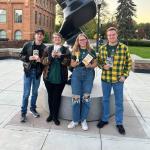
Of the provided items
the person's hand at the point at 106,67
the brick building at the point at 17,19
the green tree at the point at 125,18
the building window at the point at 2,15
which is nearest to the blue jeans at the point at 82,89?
the person's hand at the point at 106,67

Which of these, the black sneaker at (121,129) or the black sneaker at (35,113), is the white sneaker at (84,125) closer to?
the black sneaker at (121,129)

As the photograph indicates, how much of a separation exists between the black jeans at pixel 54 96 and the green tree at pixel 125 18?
57104 mm

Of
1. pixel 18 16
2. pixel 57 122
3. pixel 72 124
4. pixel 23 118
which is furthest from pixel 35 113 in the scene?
pixel 18 16

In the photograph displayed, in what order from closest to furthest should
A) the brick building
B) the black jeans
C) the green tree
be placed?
the black jeans
the brick building
the green tree

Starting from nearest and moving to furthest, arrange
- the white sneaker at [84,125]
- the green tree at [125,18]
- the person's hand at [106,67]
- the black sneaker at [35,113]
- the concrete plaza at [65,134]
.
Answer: the concrete plaza at [65,134] → the person's hand at [106,67] → the white sneaker at [84,125] → the black sneaker at [35,113] → the green tree at [125,18]

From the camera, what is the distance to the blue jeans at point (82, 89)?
5.76 m

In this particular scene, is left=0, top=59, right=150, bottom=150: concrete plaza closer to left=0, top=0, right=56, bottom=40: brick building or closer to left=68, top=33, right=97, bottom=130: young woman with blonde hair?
left=68, top=33, right=97, bottom=130: young woman with blonde hair

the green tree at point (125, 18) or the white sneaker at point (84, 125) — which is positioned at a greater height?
the green tree at point (125, 18)

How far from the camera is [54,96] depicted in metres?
6.20

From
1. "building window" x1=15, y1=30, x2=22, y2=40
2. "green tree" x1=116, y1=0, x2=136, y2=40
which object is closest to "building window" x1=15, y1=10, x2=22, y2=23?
"building window" x1=15, y1=30, x2=22, y2=40

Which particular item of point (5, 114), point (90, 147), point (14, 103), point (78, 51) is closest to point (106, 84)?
point (78, 51)

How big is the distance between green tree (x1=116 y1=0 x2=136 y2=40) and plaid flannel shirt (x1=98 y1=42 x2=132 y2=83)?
5732 centimetres

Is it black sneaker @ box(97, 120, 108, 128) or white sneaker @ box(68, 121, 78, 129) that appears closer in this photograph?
white sneaker @ box(68, 121, 78, 129)

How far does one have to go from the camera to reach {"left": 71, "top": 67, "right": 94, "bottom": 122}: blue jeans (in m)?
5.76
